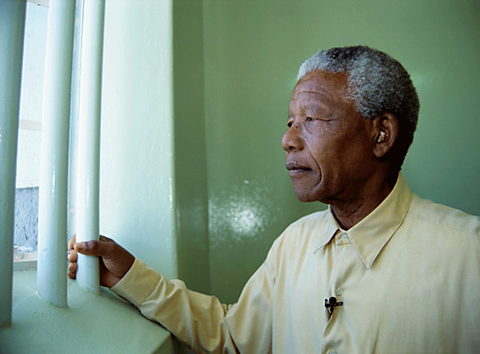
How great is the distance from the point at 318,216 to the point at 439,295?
0.43 m

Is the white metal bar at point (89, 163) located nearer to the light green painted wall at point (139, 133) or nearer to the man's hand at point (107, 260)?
the man's hand at point (107, 260)

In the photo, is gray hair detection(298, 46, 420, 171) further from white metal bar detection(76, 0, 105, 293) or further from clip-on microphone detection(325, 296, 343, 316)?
white metal bar detection(76, 0, 105, 293)

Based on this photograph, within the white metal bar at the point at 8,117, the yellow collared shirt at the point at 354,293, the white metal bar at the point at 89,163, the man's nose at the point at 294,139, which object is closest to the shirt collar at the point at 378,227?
the yellow collared shirt at the point at 354,293

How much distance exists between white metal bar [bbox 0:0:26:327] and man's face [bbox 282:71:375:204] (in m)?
0.66

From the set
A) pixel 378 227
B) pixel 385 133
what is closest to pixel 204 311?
pixel 378 227

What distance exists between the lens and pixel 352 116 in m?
1.00

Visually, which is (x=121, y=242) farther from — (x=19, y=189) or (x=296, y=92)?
(x=296, y=92)

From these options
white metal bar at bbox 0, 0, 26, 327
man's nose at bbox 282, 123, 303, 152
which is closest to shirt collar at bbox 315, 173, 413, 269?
man's nose at bbox 282, 123, 303, 152

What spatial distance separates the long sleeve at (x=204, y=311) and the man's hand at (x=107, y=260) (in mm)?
22

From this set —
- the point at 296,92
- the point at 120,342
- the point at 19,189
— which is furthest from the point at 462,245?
the point at 19,189

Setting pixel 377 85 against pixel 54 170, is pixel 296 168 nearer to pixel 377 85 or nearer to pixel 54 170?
pixel 377 85

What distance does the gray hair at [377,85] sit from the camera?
3.24 feet

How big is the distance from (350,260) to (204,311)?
0.43 m

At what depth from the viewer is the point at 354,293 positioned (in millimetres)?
900
